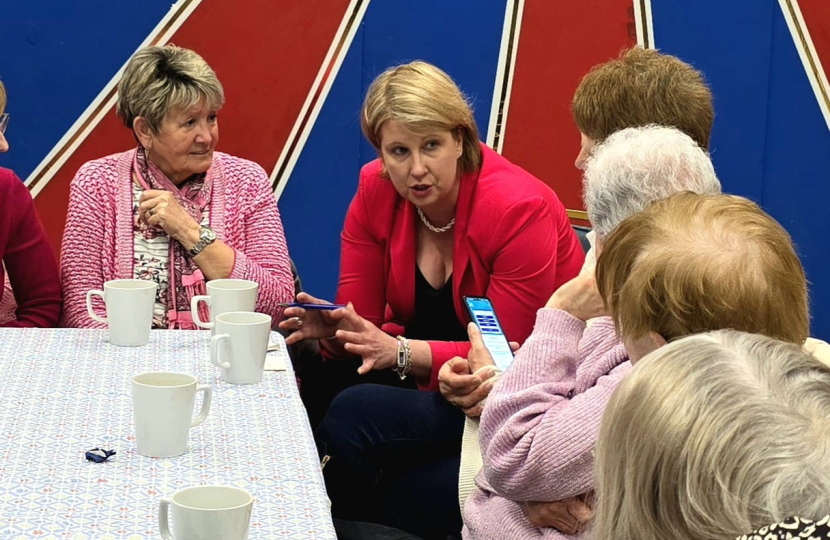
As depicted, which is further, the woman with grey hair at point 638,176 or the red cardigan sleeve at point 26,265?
the red cardigan sleeve at point 26,265

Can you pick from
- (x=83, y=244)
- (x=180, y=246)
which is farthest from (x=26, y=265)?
(x=180, y=246)

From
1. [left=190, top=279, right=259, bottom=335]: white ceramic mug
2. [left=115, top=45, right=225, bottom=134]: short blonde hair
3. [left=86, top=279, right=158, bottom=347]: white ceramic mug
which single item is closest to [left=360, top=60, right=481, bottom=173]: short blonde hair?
[left=115, top=45, right=225, bottom=134]: short blonde hair

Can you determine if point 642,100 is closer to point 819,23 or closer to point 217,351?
point 217,351

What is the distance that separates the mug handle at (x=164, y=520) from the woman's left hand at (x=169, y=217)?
142 centimetres

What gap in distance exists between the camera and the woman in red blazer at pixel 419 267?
91.0 inches

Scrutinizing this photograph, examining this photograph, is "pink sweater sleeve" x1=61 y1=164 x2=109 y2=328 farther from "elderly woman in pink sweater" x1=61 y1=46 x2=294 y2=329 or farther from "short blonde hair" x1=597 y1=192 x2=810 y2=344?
"short blonde hair" x1=597 y1=192 x2=810 y2=344

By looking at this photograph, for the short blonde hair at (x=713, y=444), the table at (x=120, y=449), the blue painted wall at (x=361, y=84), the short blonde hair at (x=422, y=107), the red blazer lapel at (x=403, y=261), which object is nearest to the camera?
the short blonde hair at (x=713, y=444)

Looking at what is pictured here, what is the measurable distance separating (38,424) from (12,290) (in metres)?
1.05

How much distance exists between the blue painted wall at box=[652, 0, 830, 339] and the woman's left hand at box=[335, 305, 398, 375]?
1.76 meters

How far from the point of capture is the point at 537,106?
3.76m

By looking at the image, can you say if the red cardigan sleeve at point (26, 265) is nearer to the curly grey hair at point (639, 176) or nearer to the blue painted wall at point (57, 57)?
the blue painted wall at point (57, 57)

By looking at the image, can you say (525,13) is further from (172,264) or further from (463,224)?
(172,264)

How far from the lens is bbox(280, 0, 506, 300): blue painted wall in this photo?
3662mm

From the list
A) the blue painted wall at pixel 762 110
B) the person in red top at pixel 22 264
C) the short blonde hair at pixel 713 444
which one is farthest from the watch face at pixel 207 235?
the blue painted wall at pixel 762 110
